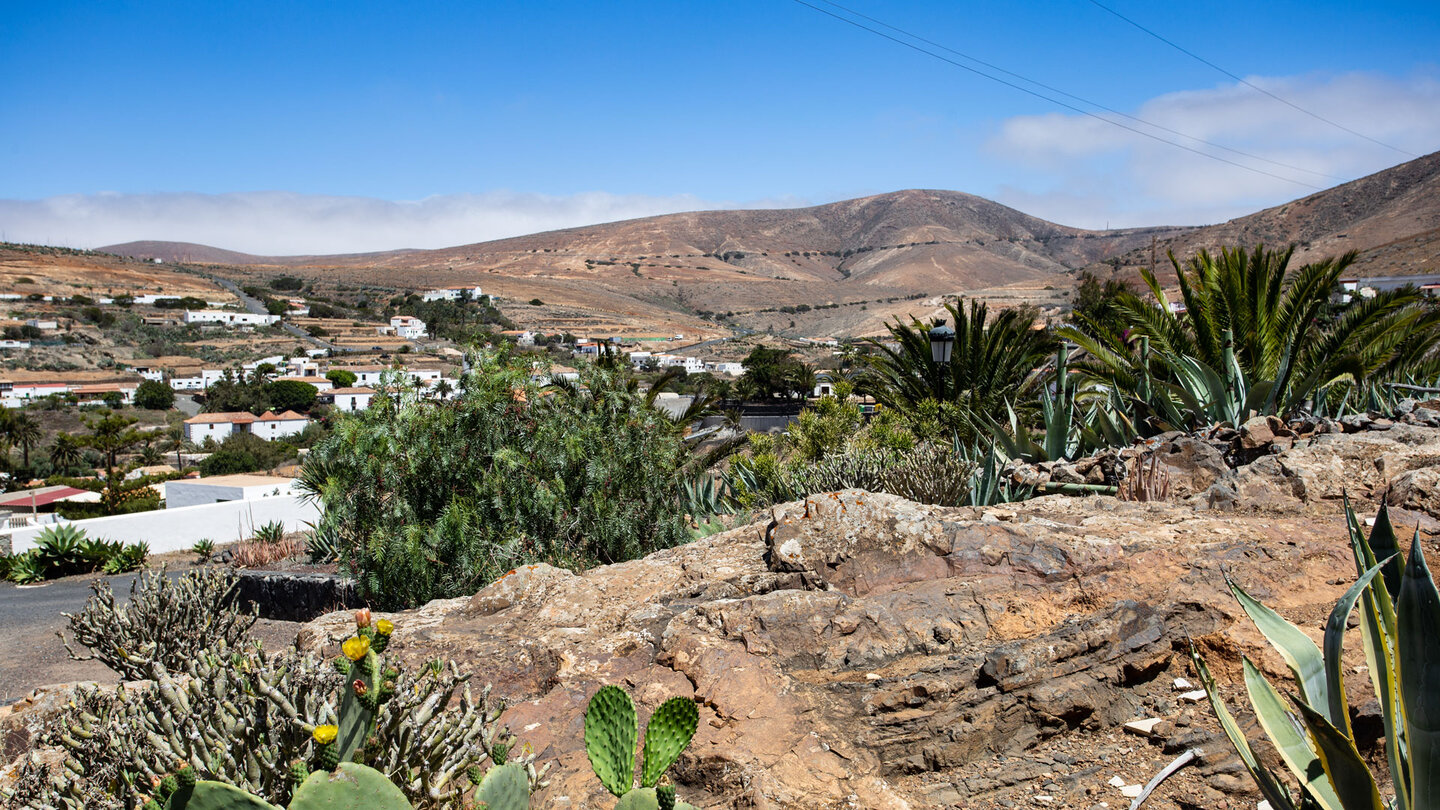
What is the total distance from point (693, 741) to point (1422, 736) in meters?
2.06

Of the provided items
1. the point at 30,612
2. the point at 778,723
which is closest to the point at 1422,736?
the point at 778,723

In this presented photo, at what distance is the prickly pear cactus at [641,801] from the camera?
2.35 meters

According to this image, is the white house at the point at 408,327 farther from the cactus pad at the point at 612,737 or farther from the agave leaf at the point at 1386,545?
the agave leaf at the point at 1386,545

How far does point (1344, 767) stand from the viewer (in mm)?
2014

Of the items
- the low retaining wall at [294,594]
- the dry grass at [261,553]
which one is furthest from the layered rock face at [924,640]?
the dry grass at [261,553]

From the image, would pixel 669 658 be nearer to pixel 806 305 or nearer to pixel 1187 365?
pixel 1187 365

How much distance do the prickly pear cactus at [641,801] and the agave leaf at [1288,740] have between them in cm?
149

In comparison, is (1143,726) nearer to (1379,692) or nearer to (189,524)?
(1379,692)

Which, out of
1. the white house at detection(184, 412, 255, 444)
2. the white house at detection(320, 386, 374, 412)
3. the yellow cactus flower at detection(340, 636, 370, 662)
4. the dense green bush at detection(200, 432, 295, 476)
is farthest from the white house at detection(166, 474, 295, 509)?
the white house at detection(320, 386, 374, 412)

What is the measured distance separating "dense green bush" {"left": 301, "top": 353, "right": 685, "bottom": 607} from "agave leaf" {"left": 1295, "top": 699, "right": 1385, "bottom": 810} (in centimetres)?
596

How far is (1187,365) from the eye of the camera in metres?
7.66

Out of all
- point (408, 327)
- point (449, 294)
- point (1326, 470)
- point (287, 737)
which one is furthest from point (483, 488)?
point (449, 294)

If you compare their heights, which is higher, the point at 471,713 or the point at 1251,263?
the point at 1251,263

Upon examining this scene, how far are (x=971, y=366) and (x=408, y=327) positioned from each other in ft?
247
